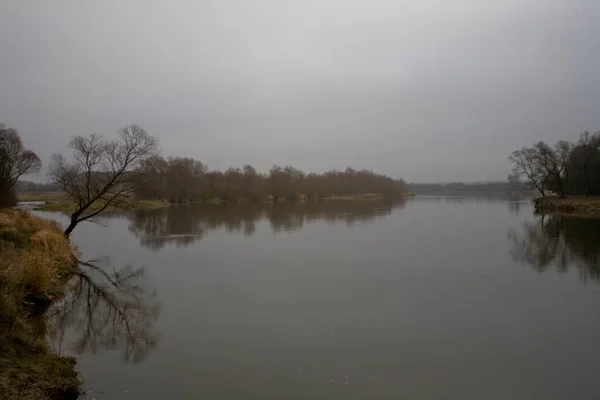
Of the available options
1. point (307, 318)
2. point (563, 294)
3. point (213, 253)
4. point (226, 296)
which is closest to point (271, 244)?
point (213, 253)

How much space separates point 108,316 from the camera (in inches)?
406

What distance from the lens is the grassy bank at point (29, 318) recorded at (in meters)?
5.67

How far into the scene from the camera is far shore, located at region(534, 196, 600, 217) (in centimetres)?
4194

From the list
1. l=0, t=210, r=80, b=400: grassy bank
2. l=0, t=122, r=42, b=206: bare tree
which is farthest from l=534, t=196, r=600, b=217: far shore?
l=0, t=122, r=42, b=206: bare tree

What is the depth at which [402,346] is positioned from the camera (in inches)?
320

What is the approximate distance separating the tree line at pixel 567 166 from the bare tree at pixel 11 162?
191 feet

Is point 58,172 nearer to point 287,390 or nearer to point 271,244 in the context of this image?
point 271,244

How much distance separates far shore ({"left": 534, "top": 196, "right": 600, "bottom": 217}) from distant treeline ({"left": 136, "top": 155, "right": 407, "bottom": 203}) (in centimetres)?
5381

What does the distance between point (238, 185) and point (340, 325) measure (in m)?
82.9

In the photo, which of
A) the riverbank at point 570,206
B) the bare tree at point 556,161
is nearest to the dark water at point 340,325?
the riverbank at point 570,206

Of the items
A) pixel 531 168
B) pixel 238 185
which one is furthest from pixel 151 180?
pixel 531 168

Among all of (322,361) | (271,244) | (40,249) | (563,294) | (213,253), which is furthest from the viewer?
(271,244)

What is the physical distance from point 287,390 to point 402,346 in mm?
2833

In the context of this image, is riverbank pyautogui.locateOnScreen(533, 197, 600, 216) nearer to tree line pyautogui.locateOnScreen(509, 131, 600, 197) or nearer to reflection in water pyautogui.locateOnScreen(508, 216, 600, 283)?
tree line pyautogui.locateOnScreen(509, 131, 600, 197)
